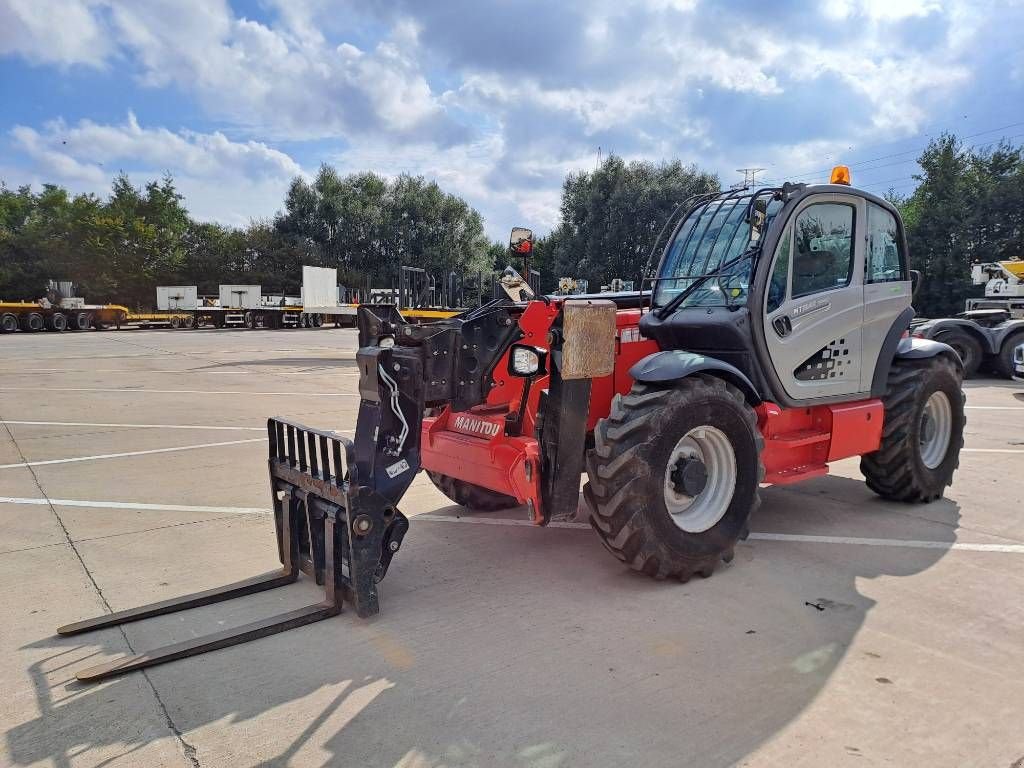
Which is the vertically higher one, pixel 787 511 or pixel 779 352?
pixel 779 352

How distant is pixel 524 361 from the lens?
4.20m

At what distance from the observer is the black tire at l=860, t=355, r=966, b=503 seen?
588cm

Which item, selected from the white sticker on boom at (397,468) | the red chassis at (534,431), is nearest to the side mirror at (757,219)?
the red chassis at (534,431)

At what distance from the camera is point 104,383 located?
15055mm

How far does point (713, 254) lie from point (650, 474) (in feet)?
6.66

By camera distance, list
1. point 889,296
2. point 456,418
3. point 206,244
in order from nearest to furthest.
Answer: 1. point 456,418
2. point 889,296
3. point 206,244

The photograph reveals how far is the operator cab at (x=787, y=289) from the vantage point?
16.5 ft

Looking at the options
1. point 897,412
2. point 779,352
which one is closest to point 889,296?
point 897,412

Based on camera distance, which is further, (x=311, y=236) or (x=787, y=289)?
(x=311, y=236)

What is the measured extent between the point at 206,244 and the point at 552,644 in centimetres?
5873

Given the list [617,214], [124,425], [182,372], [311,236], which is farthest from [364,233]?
[124,425]

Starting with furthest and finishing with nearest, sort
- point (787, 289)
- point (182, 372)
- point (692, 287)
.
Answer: point (182, 372)
point (692, 287)
point (787, 289)

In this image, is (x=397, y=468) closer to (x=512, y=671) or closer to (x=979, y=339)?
(x=512, y=671)

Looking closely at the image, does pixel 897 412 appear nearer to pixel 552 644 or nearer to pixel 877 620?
pixel 877 620
